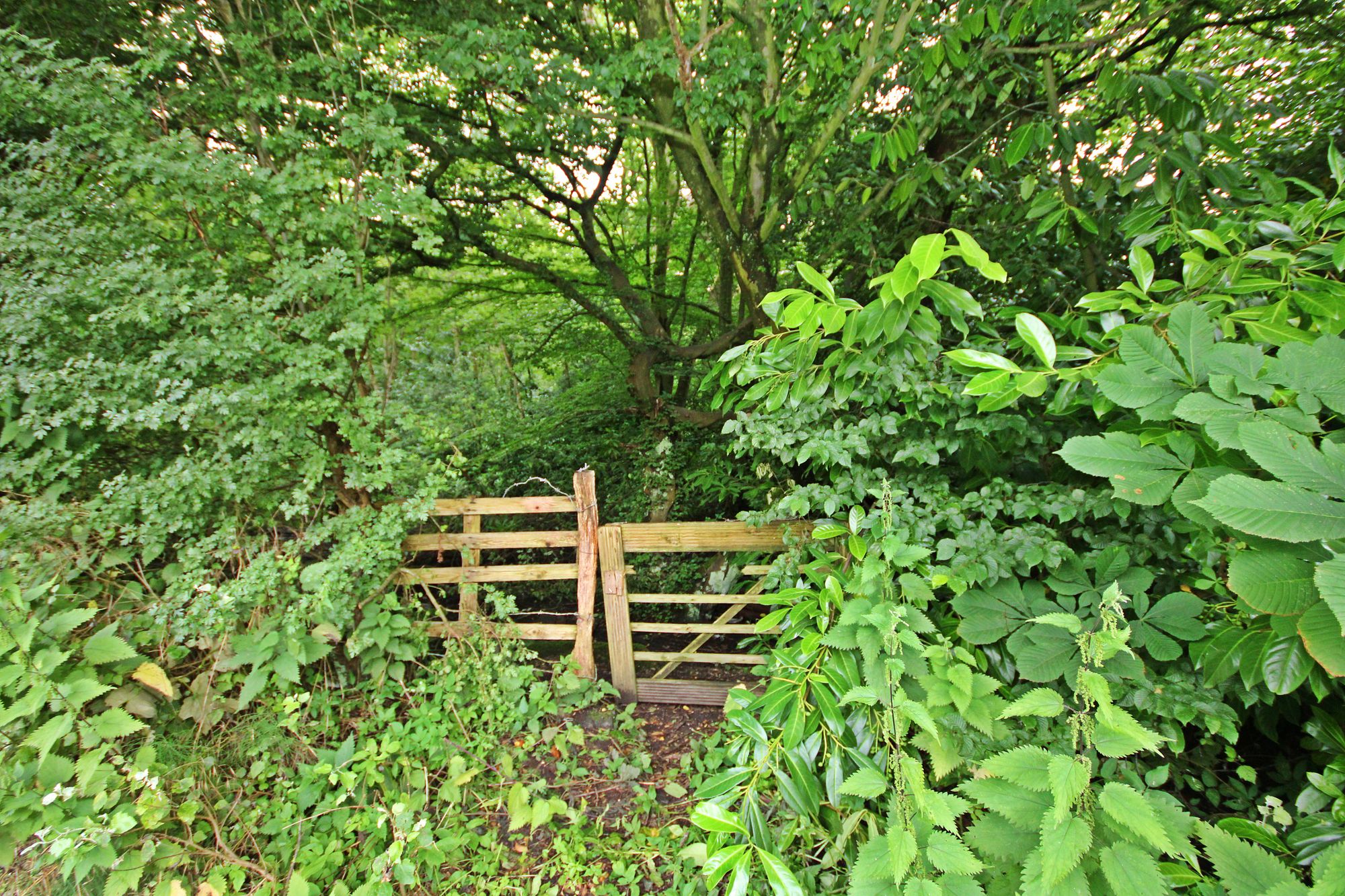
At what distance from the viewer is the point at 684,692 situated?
12.1 feet

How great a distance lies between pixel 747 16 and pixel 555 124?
1315 millimetres

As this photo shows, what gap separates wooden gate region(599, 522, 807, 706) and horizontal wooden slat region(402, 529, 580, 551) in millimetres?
318

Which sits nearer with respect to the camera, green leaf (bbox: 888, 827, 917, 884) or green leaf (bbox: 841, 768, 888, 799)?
green leaf (bbox: 888, 827, 917, 884)

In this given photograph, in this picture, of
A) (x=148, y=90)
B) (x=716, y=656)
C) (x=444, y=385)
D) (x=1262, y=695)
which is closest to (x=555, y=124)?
(x=148, y=90)

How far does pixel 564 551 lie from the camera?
18.7 ft

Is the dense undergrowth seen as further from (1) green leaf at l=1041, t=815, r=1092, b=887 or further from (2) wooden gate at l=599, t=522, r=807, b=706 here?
(2) wooden gate at l=599, t=522, r=807, b=706

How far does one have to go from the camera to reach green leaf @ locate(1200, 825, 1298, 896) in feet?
2.58

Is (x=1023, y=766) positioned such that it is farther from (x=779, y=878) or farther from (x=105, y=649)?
(x=105, y=649)

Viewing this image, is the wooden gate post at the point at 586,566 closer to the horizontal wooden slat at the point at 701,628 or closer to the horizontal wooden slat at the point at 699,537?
the horizontal wooden slat at the point at 699,537

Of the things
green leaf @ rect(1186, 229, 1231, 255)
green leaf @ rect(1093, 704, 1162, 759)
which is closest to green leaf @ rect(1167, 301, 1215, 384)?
green leaf @ rect(1186, 229, 1231, 255)

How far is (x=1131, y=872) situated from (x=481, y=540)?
3300 mm

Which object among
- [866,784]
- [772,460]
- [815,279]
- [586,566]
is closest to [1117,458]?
[815,279]

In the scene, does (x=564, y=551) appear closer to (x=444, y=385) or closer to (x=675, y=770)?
(x=675, y=770)

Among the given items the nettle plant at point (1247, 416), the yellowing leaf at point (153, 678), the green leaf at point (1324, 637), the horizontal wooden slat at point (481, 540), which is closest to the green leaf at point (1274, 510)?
the nettle plant at point (1247, 416)
